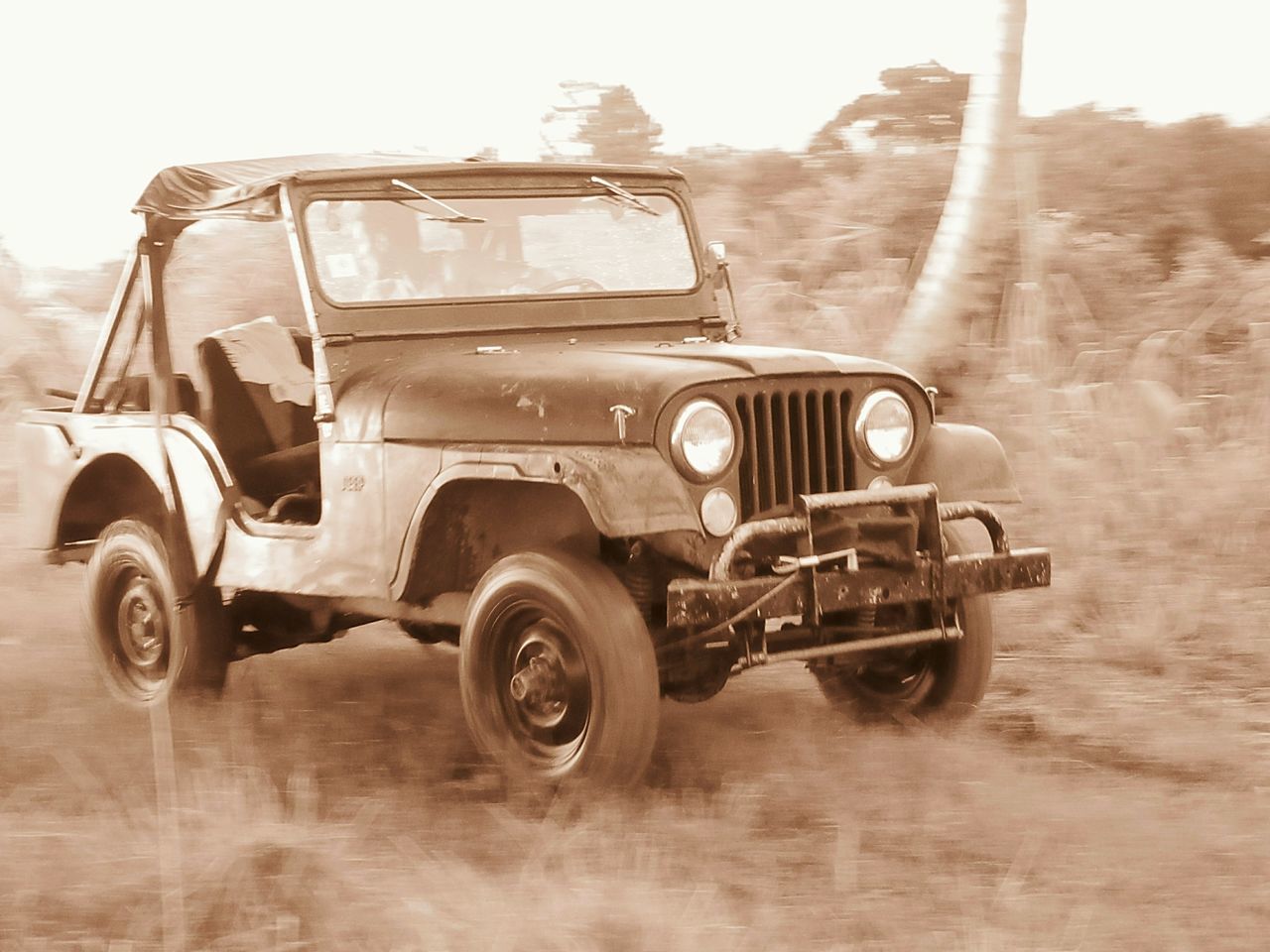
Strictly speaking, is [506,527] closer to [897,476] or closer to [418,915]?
[897,476]

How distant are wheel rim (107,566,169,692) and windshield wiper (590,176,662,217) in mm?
2000

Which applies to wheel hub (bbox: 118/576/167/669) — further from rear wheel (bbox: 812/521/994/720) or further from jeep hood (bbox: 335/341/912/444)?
rear wheel (bbox: 812/521/994/720)

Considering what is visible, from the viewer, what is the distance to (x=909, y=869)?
143 inches

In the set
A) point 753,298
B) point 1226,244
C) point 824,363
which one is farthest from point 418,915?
point 1226,244

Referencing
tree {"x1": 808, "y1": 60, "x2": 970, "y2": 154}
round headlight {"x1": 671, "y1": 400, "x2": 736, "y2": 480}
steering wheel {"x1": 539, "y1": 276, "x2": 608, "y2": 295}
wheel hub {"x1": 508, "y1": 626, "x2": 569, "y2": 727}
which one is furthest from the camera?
tree {"x1": 808, "y1": 60, "x2": 970, "y2": 154}

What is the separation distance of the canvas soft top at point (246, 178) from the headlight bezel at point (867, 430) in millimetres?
1526

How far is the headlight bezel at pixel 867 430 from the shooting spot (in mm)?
4523

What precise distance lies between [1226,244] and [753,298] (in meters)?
2.82

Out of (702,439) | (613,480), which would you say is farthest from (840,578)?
(613,480)

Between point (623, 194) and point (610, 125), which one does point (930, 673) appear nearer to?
point (623, 194)

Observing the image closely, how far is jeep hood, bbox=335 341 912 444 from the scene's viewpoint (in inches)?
165

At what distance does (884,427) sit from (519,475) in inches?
41.6

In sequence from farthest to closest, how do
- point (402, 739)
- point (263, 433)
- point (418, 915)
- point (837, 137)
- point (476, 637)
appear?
point (837, 137) → point (263, 433) → point (402, 739) → point (476, 637) → point (418, 915)

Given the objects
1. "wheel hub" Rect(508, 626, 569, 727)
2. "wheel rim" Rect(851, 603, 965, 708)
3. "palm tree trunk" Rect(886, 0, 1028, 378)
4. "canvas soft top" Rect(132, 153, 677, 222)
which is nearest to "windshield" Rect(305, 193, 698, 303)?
"canvas soft top" Rect(132, 153, 677, 222)
